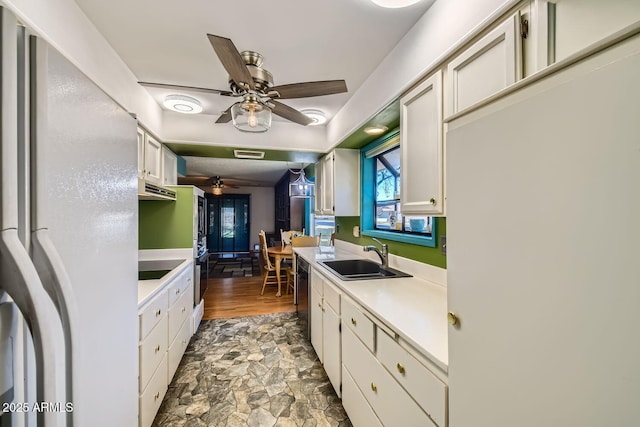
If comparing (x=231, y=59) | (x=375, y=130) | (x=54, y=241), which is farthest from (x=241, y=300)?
(x=54, y=241)

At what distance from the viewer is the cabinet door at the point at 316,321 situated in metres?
2.30

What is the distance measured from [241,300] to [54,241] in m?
3.85

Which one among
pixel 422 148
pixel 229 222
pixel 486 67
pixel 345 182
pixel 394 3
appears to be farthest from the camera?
pixel 229 222

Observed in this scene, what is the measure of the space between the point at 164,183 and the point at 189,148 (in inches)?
19.8

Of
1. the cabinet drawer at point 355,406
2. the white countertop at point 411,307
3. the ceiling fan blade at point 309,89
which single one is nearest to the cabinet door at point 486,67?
the ceiling fan blade at point 309,89

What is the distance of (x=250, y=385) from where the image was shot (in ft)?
6.88

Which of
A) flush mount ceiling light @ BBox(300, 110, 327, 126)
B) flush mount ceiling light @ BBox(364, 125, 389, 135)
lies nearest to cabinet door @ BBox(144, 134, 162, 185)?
flush mount ceiling light @ BBox(300, 110, 327, 126)

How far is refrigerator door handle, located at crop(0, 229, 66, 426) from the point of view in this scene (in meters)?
0.47

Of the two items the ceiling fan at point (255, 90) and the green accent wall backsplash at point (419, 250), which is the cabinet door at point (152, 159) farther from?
the green accent wall backsplash at point (419, 250)

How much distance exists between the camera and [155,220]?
2.91 m

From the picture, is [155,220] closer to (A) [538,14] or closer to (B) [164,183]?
(B) [164,183]

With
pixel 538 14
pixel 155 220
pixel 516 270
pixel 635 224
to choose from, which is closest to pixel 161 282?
pixel 155 220

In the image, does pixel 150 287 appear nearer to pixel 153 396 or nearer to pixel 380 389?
pixel 153 396

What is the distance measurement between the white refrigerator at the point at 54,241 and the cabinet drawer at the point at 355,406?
3.62 feet
